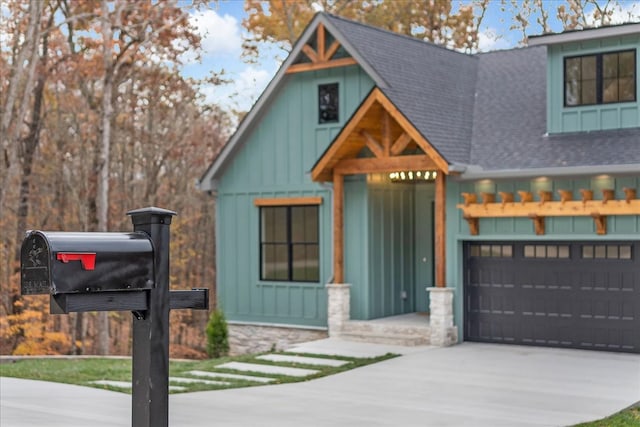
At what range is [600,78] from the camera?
1675 centimetres

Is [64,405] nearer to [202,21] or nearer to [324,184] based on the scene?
[324,184]

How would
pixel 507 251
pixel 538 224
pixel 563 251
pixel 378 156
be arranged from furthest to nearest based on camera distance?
pixel 378 156, pixel 507 251, pixel 563 251, pixel 538 224

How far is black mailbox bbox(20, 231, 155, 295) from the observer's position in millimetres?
5059

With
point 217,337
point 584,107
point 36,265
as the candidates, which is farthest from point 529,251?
point 36,265

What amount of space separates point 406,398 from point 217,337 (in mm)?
7296

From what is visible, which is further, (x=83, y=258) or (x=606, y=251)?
(x=606, y=251)

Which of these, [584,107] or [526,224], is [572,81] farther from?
[526,224]

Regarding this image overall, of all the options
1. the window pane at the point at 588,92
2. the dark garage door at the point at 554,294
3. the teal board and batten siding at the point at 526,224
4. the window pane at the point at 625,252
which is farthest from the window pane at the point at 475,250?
the window pane at the point at 588,92

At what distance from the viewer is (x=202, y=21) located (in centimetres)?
2950

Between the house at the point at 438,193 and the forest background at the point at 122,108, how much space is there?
25.2 ft

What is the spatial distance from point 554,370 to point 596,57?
19.5ft

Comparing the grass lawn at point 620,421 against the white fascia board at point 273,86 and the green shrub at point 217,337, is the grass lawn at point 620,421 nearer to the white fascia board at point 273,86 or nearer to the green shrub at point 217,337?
the white fascia board at point 273,86

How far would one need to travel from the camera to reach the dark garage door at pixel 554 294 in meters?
15.7

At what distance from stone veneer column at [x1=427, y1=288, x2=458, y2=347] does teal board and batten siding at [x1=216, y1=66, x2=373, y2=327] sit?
8.62 ft
